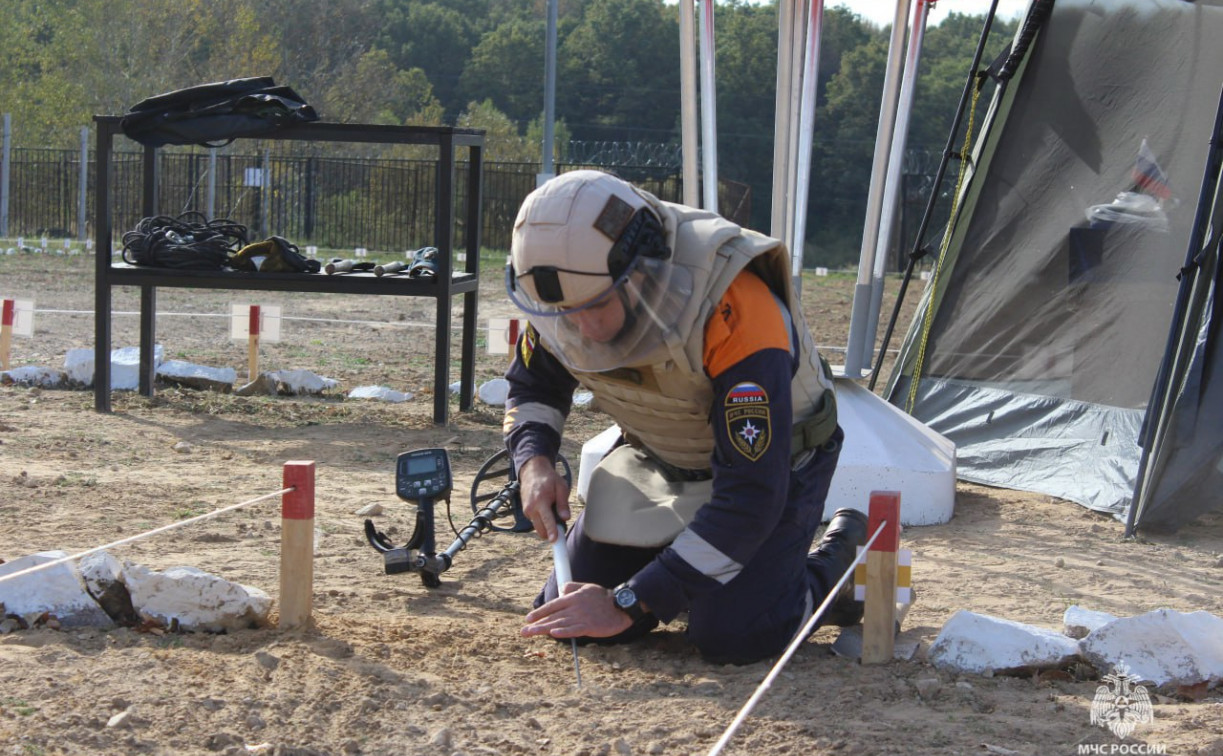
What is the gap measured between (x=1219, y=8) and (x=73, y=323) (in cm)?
1010

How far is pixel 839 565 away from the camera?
412 centimetres

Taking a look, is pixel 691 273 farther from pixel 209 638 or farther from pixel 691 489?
pixel 209 638

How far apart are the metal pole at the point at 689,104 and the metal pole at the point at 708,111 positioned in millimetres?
58

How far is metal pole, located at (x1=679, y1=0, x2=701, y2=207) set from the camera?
687 centimetres

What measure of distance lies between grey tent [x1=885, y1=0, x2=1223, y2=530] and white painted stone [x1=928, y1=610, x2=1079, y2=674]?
2424 millimetres

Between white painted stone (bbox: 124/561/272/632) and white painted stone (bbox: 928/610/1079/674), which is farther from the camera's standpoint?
white painted stone (bbox: 124/561/272/632)

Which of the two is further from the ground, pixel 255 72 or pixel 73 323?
pixel 255 72

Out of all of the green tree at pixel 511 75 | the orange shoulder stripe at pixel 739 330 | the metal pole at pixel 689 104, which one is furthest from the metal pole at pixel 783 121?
the green tree at pixel 511 75

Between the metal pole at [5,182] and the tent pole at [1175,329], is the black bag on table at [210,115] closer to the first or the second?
the tent pole at [1175,329]

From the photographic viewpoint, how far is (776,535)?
3770 mm

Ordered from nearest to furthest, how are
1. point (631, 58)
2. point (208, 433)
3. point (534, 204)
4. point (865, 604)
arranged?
point (534, 204) < point (865, 604) < point (208, 433) < point (631, 58)

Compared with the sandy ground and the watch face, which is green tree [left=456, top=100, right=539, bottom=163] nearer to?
the sandy ground

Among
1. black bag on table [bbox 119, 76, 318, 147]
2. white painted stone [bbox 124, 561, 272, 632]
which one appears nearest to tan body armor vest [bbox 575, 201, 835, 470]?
white painted stone [bbox 124, 561, 272, 632]

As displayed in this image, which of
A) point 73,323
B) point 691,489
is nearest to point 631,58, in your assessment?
point 73,323
